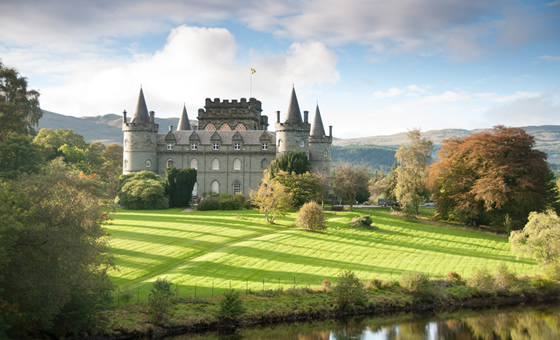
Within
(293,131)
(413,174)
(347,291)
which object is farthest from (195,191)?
(347,291)

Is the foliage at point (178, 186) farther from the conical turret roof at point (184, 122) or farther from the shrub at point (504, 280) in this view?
the shrub at point (504, 280)

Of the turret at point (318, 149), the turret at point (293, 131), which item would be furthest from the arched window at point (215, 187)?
the turret at point (318, 149)

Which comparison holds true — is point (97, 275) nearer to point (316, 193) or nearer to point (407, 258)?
point (407, 258)

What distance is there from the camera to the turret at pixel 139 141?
218 ft

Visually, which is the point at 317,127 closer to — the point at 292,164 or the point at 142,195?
the point at 292,164

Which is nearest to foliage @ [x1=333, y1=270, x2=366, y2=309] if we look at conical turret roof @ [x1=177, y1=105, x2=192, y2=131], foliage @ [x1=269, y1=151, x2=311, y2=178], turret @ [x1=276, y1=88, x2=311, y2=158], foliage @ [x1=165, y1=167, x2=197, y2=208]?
foliage @ [x1=269, y1=151, x2=311, y2=178]

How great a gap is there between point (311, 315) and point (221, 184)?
1618 inches

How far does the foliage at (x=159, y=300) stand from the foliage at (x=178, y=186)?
35.9m

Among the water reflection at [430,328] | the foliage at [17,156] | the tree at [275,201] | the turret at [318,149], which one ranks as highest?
the turret at [318,149]

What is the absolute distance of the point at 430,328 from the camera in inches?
1045

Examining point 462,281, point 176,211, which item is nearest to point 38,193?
point 462,281

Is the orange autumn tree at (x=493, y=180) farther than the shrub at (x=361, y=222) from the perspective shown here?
Yes

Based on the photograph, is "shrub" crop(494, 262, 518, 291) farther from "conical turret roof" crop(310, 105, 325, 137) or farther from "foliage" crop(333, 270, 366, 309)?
"conical turret roof" crop(310, 105, 325, 137)

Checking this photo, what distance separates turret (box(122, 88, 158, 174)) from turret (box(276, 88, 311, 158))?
52.0 feet
